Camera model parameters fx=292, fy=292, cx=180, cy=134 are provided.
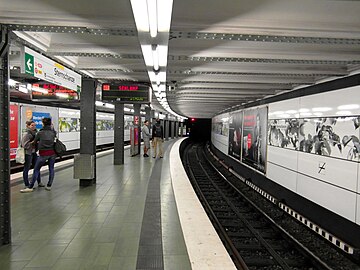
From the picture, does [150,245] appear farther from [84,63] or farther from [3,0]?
[84,63]

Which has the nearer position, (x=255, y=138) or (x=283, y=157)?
(x=283, y=157)

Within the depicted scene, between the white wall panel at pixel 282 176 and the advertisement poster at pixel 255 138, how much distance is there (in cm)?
57

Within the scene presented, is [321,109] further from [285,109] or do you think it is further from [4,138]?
[4,138]

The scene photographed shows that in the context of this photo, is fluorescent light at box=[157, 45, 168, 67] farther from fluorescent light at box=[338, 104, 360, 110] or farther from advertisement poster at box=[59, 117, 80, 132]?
advertisement poster at box=[59, 117, 80, 132]

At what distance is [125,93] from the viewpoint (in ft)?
23.6

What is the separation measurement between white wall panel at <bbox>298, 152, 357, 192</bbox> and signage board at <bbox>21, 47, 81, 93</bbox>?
4.85 m

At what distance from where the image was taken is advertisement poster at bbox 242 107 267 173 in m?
9.08

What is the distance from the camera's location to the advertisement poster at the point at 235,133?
489 inches

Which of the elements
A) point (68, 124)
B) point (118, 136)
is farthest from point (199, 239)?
point (68, 124)

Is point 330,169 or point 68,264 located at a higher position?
point 330,169

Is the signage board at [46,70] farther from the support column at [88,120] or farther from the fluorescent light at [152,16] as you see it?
the fluorescent light at [152,16]

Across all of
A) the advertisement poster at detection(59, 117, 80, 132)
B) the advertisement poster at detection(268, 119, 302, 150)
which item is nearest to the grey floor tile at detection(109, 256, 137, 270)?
the advertisement poster at detection(268, 119, 302, 150)

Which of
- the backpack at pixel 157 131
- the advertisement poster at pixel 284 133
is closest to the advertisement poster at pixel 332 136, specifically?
the advertisement poster at pixel 284 133

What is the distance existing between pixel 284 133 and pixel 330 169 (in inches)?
85.7
